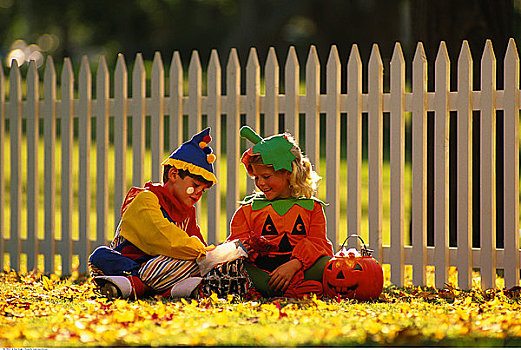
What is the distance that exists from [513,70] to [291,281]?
7.95 feet

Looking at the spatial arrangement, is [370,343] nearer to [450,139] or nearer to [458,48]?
[450,139]

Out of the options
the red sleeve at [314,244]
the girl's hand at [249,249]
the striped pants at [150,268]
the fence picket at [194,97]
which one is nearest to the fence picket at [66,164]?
the fence picket at [194,97]

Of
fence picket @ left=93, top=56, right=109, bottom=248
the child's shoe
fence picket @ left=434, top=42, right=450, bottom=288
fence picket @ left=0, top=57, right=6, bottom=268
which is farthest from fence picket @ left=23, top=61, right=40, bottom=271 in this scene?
fence picket @ left=434, top=42, right=450, bottom=288

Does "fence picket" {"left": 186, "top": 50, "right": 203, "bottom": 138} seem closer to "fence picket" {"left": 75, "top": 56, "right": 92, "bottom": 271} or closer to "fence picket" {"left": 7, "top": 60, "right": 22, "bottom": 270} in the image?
"fence picket" {"left": 75, "top": 56, "right": 92, "bottom": 271}

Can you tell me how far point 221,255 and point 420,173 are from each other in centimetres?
197

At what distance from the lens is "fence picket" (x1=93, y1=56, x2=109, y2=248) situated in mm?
6477

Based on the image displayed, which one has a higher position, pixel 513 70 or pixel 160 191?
pixel 513 70

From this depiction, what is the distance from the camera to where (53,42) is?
113 ft

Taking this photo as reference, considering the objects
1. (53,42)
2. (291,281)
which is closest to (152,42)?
(53,42)

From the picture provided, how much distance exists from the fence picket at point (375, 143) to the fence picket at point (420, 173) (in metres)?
0.27

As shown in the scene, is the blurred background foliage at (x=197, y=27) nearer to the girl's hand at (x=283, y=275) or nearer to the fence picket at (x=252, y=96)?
the fence picket at (x=252, y=96)

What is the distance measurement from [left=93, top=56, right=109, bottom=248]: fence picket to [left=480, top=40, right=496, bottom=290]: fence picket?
3.32 m

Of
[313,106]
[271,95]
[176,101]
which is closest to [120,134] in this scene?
[176,101]

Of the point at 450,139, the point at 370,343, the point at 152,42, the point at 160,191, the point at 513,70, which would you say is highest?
the point at 152,42
